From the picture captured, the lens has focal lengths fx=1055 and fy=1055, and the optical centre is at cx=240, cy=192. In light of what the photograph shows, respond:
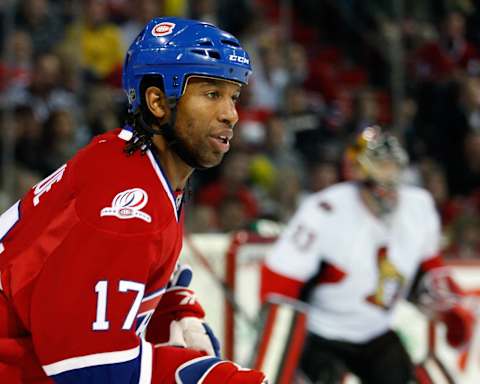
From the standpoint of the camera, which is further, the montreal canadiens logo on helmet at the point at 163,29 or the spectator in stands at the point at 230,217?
the spectator in stands at the point at 230,217

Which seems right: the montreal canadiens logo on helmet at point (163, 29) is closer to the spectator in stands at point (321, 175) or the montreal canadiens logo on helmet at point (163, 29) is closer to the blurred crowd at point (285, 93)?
the blurred crowd at point (285, 93)

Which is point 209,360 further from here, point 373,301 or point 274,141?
point 274,141

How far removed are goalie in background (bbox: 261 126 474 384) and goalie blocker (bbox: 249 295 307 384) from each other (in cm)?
6

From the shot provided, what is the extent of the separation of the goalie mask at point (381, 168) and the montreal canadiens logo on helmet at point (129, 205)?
2.32 meters

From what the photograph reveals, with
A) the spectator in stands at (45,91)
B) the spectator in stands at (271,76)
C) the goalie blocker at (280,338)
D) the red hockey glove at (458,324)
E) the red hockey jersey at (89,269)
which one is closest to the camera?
the red hockey jersey at (89,269)

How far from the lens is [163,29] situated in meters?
2.25

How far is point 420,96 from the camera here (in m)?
6.16

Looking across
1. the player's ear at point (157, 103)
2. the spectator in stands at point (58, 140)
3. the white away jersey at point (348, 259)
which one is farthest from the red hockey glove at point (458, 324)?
the player's ear at point (157, 103)

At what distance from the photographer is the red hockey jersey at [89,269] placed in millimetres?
1943

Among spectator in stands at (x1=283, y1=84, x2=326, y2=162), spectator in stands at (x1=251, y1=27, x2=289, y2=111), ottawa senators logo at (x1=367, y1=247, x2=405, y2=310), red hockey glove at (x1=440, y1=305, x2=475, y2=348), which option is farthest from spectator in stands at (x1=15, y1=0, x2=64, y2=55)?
red hockey glove at (x1=440, y1=305, x2=475, y2=348)

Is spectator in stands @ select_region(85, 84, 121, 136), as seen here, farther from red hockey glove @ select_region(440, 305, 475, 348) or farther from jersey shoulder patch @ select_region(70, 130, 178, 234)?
jersey shoulder patch @ select_region(70, 130, 178, 234)

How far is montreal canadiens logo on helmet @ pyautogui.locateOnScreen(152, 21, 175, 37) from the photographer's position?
2.23m

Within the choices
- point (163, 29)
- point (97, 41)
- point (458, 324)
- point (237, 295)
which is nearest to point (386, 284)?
point (458, 324)

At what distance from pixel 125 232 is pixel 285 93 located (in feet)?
14.7
